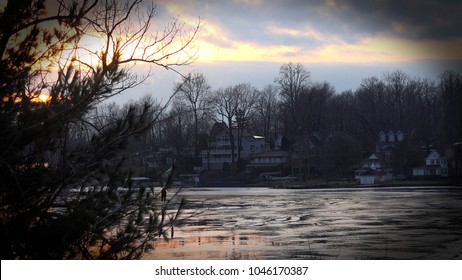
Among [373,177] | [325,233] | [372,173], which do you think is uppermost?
[372,173]

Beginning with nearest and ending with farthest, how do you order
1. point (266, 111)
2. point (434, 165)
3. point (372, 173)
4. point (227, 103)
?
point (227, 103) → point (266, 111) → point (434, 165) → point (372, 173)

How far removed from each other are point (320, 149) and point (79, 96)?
12837 millimetres

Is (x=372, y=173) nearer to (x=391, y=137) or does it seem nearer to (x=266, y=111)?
(x=391, y=137)

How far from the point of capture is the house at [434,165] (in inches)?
690

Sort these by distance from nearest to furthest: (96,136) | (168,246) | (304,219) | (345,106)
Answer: (96,136) < (168,246) < (345,106) < (304,219)

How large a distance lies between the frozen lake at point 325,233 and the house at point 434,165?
1.06 meters

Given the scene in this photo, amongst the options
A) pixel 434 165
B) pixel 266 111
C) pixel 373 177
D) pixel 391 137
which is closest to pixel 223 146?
pixel 266 111

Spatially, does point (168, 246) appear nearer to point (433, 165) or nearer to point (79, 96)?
point (79, 96)

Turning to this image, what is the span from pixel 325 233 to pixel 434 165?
6557 mm

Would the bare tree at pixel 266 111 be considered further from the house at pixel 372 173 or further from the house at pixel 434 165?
the house at pixel 372 173

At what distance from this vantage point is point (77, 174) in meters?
6.77

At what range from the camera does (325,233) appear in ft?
43.4

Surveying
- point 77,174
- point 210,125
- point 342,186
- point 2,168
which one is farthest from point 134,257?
point 342,186

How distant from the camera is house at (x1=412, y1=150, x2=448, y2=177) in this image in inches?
690
